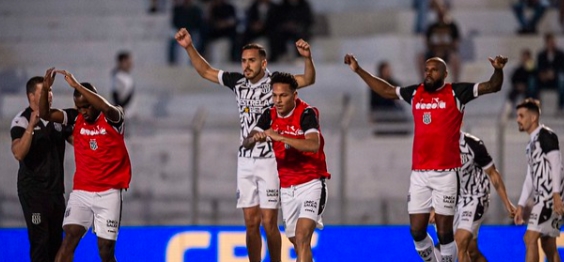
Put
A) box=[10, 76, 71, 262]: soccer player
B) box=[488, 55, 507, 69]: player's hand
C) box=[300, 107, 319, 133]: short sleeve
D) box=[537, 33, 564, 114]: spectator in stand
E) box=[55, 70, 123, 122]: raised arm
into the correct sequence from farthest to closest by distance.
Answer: box=[537, 33, 564, 114]: spectator in stand → box=[10, 76, 71, 262]: soccer player → box=[488, 55, 507, 69]: player's hand → box=[300, 107, 319, 133]: short sleeve → box=[55, 70, 123, 122]: raised arm

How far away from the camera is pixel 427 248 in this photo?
1202 centimetres

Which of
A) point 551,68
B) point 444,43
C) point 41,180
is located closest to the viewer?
point 41,180

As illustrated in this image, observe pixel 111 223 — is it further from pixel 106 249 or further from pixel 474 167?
pixel 474 167

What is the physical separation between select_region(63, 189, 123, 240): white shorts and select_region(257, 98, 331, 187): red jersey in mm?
1579

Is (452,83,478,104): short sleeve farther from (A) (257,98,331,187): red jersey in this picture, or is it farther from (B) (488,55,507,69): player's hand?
(A) (257,98,331,187): red jersey

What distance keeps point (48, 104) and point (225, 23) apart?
364 inches

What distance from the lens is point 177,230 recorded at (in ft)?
45.9

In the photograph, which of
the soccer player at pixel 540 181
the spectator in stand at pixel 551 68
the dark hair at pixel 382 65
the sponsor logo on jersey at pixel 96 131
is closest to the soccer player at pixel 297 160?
the sponsor logo on jersey at pixel 96 131

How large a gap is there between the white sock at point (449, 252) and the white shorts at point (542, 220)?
1383 mm

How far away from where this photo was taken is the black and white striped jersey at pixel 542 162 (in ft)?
42.1

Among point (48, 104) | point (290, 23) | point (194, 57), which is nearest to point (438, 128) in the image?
point (194, 57)

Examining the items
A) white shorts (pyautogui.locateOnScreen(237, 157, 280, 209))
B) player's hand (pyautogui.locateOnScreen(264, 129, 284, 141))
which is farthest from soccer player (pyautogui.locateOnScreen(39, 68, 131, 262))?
player's hand (pyautogui.locateOnScreen(264, 129, 284, 141))

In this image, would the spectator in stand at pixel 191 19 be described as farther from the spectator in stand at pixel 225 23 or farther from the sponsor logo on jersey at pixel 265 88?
the sponsor logo on jersey at pixel 265 88

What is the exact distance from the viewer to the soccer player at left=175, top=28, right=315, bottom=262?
38.7 ft
